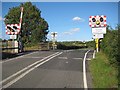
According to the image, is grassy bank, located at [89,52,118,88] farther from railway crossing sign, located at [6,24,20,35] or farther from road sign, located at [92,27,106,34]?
railway crossing sign, located at [6,24,20,35]

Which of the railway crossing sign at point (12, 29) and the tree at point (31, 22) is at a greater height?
the tree at point (31, 22)

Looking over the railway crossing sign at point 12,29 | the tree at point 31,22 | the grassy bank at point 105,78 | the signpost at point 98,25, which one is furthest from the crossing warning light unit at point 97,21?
the tree at point 31,22

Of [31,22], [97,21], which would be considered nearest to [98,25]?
[97,21]

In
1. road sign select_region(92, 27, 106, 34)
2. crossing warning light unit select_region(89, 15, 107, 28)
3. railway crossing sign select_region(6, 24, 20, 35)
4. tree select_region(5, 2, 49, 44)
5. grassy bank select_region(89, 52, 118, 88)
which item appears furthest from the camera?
tree select_region(5, 2, 49, 44)

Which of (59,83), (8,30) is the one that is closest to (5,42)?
(8,30)

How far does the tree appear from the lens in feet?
184

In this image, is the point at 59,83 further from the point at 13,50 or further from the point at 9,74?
the point at 13,50

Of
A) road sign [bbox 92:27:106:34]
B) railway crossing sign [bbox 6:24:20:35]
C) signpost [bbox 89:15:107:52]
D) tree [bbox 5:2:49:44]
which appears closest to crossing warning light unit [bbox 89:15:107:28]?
signpost [bbox 89:15:107:52]

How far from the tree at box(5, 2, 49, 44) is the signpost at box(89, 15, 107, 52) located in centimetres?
2670

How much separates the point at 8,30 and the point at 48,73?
1691 cm

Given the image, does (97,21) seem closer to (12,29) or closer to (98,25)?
(98,25)

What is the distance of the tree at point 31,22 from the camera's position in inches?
2205

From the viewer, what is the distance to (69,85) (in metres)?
12.6

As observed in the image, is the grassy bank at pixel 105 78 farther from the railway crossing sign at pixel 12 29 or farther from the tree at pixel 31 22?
the tree at pixel 31 22
